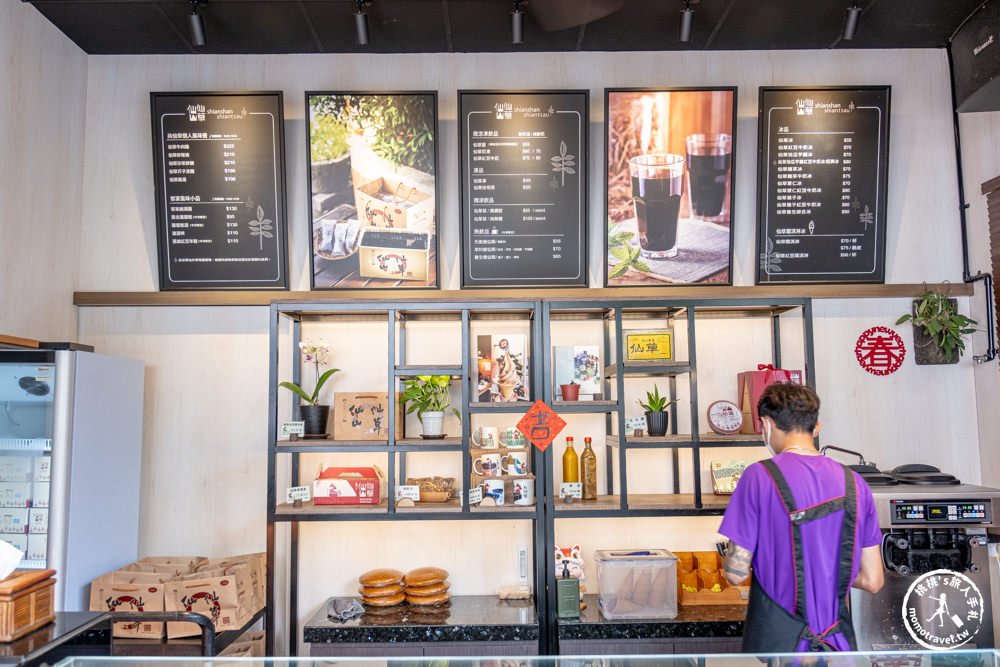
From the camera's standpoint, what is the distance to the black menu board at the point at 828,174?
12.8ft

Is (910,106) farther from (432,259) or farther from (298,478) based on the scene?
(298,478)

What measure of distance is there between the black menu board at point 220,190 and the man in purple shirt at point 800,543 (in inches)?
106

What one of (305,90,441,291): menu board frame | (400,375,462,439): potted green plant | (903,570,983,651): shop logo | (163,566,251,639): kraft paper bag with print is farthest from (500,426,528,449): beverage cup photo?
(903,570,983,651): shop logo

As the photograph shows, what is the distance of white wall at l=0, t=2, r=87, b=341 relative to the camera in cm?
333

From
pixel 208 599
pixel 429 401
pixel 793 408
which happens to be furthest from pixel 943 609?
pixel 208 599

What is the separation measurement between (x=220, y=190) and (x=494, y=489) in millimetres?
2187

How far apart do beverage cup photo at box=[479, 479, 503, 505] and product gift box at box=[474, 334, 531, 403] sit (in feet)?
1.32

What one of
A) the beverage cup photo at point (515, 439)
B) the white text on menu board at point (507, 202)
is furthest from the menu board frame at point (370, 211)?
the beverage cup photo at point (515, 439)

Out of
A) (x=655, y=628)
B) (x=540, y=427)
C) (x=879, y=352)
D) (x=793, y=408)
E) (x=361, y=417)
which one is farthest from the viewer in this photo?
(x=879, y=352)

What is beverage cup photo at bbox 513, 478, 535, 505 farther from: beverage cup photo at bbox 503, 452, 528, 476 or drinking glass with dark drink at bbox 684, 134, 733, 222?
drinking glass with dark drink at bbox 684, 134, 733, 222

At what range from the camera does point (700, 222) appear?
3.89m

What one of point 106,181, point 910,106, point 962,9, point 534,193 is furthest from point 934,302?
point 106,181

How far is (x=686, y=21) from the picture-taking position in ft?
11.5

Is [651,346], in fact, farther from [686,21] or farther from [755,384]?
[686,21]
